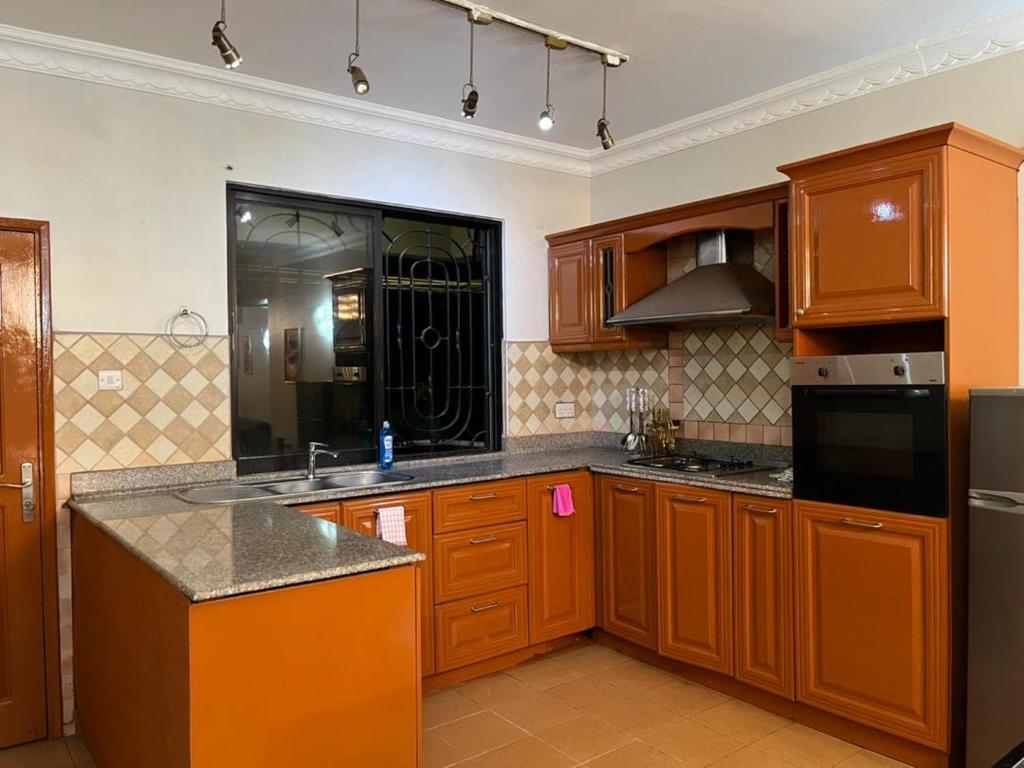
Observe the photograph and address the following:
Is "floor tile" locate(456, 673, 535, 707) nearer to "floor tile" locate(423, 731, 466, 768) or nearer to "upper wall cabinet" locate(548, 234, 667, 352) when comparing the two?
"floor tile" locate(423, 731, 466, 768)

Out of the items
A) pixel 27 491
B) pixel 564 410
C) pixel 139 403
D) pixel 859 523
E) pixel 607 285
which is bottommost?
pixel 859 523

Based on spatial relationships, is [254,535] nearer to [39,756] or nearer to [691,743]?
[39,756]

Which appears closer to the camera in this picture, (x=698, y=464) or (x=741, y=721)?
(x=741, y=721)

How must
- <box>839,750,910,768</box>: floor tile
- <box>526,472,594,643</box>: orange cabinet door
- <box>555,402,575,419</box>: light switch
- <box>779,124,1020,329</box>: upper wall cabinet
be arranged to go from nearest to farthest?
1. <box>779,124,1020,329</box>: upper wall cabinet
2. <box>839,750,910,768</box>: floor tile
3. <box>526,472,594,643</box>: orange cabinet door
4. <box>555,402,575,419</box>: light switch

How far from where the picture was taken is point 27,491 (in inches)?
112

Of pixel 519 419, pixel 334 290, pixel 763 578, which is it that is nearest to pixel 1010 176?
pixel 763 578

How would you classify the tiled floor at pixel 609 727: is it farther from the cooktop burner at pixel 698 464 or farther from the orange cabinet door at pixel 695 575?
the cooktop burner at pixel 698 464

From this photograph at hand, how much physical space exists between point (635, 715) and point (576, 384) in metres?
2.00

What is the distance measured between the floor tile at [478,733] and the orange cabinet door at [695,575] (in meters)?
0.85

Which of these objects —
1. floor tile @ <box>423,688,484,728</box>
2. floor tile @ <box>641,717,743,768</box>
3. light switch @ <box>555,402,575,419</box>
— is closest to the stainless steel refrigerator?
floor tile @ <box>641,717,743,768</box>

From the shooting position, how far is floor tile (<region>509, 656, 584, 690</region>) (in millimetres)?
3348

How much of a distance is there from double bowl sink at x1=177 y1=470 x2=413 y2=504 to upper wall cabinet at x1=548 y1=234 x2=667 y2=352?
1314 millimetres

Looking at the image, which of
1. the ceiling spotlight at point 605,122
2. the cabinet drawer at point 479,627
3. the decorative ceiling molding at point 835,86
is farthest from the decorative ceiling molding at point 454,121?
the cabinet drawer at point 479,627

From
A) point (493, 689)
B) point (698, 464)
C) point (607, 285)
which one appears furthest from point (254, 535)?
point (607, 285)
